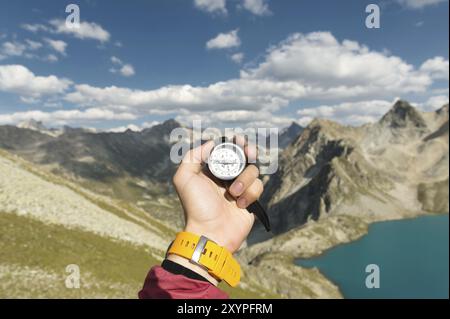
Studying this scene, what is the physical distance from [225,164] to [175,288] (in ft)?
10.1

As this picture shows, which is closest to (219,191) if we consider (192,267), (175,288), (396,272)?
(192,267)

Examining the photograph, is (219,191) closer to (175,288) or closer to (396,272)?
(175,288)

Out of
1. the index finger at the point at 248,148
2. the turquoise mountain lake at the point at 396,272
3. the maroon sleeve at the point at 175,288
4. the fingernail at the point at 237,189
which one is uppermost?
the index finger at the point at 248,148

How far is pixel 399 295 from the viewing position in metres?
131

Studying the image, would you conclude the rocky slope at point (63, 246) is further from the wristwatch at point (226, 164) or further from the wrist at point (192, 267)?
the wrist at point (192, 267)

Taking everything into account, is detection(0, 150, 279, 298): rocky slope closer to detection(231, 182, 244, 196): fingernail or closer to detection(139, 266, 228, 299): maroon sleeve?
detection(231, 182, 244, 196): fingernail

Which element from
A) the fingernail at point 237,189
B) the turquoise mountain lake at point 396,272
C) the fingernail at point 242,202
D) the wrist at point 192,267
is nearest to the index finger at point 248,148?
the fingernail at point 237,189

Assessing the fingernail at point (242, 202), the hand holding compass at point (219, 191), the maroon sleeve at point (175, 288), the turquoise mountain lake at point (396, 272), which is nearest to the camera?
the maroon sleeve at point (175, 288)

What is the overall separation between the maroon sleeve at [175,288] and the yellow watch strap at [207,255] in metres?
0.37

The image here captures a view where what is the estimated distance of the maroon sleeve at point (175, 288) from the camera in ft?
16.0

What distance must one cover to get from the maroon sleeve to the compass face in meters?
2.71

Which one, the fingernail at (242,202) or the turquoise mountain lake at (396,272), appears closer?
the fingernail at (242,202)
